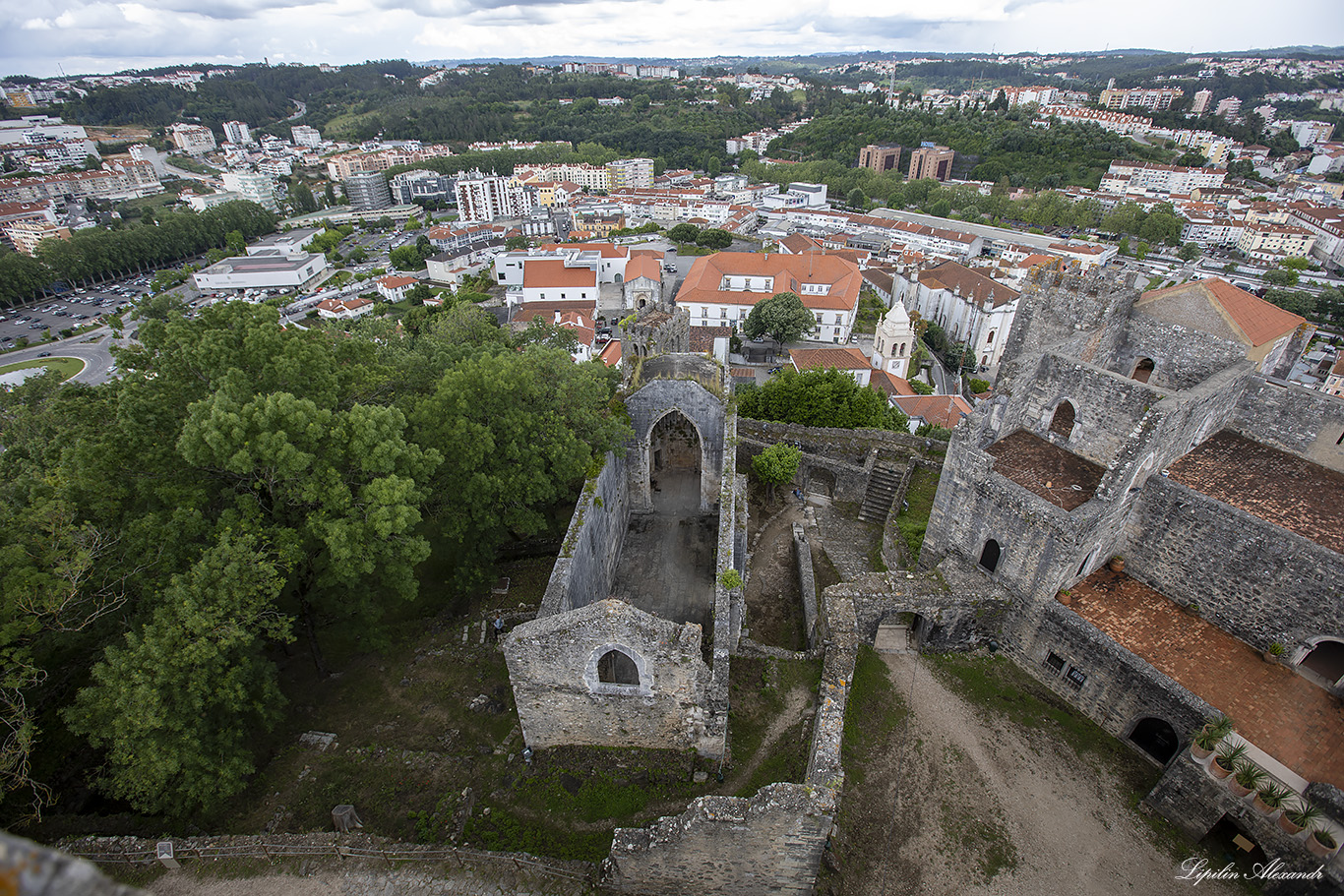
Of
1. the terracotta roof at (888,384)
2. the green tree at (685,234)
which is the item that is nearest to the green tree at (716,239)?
the green tree at (685,234)

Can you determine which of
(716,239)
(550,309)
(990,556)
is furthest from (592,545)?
(716,239)

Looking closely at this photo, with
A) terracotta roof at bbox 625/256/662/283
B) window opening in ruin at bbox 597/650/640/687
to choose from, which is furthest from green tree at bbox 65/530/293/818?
terracotta roof at bbox 625/256/662/283

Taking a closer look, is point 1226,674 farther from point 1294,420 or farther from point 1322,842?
point 1294,420

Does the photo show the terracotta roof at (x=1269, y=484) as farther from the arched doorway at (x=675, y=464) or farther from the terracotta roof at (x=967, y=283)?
the terracotta roof at (x=967, y=283)

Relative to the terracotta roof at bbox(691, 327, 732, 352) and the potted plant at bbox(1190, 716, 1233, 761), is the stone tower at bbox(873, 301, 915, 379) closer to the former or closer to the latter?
the terracotta roof at bbox(691, 327, 732, 352)

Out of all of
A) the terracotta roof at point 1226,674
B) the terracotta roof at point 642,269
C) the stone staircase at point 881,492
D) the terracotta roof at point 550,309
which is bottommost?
the terracotta roof at point 550,309

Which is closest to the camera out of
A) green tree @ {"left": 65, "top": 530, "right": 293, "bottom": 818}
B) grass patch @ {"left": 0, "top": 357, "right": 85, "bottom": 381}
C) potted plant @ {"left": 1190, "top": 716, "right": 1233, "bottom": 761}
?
green tree @ {"left": 65, "top": 530, "right": 293, "bottom": 818}
